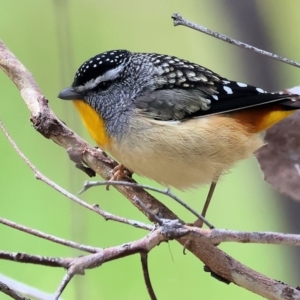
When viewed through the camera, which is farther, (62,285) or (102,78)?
(102,78)

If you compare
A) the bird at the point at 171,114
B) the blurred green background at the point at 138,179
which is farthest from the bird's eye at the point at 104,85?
the blurred green background at the point at 138,179

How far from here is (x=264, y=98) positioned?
1.42 metres

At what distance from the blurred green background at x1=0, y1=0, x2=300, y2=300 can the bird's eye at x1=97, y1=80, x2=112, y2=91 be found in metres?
0.46

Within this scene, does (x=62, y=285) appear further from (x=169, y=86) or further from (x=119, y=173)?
(x=169, y=86)

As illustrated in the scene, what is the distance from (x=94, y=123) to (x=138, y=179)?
790 millimetres

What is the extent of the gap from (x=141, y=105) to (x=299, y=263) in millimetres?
805

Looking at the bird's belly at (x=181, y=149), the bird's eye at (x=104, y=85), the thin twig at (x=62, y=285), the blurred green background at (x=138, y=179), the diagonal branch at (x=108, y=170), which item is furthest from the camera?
the blurred green background at (x=138, y=179)

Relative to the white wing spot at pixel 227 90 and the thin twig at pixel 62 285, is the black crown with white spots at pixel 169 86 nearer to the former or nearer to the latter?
the white wing spot at pixel 227 90

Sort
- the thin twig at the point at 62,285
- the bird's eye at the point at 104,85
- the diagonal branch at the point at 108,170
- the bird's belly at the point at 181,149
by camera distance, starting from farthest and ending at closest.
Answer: the bird's eye at the point at 104,85 → the bird's belly at the point at 181,149 → the diagonal branch at the point at 108,170 → the thin twig at the point at 62,285

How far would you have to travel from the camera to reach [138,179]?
2.20 meters

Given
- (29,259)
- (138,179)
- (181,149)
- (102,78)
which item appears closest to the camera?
(29,259)

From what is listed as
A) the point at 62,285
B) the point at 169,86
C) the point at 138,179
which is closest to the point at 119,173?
the point at 169,86

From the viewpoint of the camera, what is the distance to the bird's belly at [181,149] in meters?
1.33

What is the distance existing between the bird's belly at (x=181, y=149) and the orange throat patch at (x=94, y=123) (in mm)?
41
